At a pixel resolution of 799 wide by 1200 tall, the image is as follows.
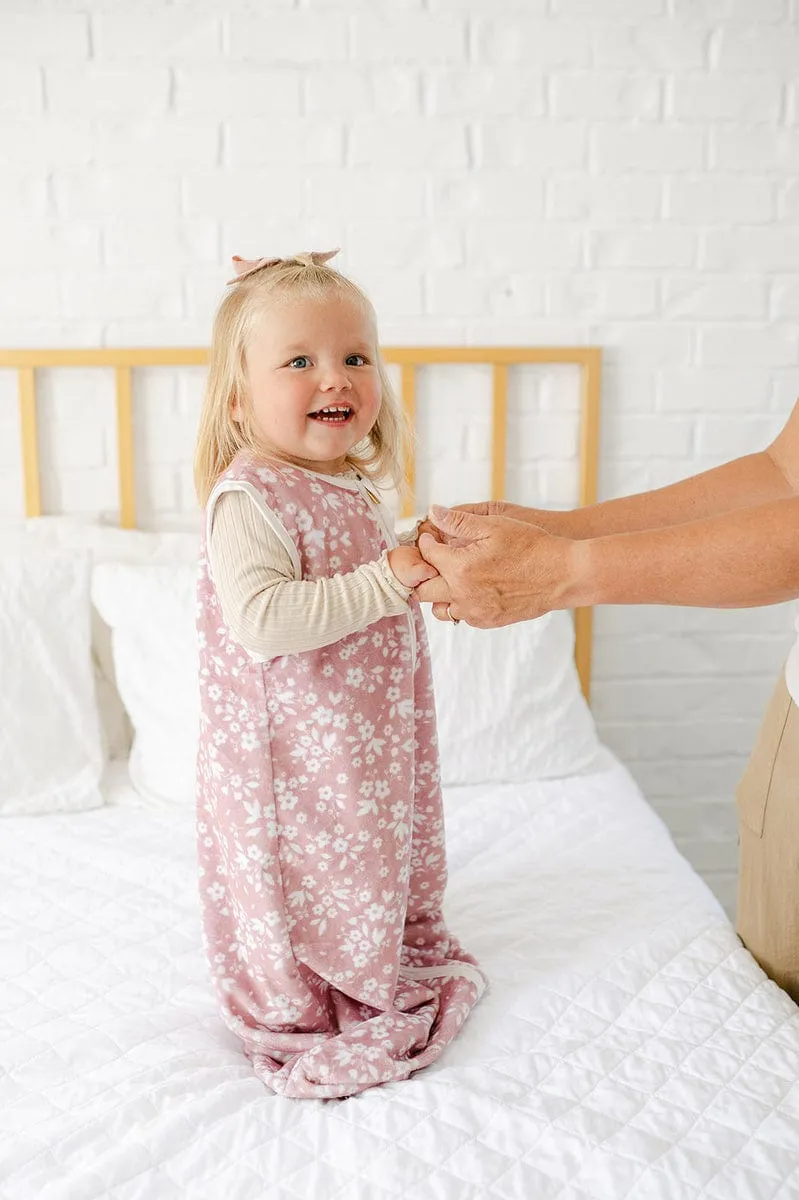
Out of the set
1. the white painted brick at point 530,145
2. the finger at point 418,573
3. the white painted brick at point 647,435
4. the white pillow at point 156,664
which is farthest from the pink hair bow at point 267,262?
the white painted brick at point 647,435

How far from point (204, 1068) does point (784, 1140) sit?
0.59 meters

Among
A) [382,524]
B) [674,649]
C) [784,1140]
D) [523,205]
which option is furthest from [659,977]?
[523,205]

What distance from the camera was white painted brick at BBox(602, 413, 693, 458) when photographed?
2.18 metres

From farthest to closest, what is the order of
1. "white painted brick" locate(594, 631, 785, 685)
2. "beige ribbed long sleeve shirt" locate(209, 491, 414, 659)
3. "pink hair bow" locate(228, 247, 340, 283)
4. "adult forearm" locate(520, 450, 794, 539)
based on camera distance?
"white painted brick" locate(594, 631, 785, 685), "adult forearm" locate(520, 450, 794, 539), "pink hair bow" locate(228, 247, 340, 283), "beige ribbed long sleeve shirt" locate(209, 491, 414, 659)

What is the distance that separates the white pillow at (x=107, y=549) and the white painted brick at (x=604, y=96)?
1.05 meters

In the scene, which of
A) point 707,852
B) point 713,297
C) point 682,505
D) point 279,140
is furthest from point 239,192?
point 707,852

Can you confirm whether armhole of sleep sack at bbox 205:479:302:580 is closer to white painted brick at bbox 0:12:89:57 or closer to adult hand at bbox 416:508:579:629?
adult hand at bbox 416:508:579:629

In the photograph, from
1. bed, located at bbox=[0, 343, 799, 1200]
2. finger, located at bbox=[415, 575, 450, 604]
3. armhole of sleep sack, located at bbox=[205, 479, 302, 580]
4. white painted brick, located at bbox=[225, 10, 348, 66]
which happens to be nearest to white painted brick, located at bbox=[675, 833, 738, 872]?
bed, located at bbox=[0, 343, 799, 1200]

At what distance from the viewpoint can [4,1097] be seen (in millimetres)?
1143

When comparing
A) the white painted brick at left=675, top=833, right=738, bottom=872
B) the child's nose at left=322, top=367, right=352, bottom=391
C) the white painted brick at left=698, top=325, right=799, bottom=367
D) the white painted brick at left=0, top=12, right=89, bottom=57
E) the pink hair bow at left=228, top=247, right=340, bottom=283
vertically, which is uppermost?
the white painted brick at left=0, top=12, right=89, bottom=57

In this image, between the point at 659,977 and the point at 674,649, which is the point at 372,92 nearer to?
the point at 674,649

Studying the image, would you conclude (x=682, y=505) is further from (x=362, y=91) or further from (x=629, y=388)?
(x=362, y=91)

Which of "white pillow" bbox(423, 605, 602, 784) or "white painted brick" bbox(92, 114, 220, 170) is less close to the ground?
"white painted brick" bbox(92, 114, 220, 170)

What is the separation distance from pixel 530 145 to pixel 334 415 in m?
1.07
